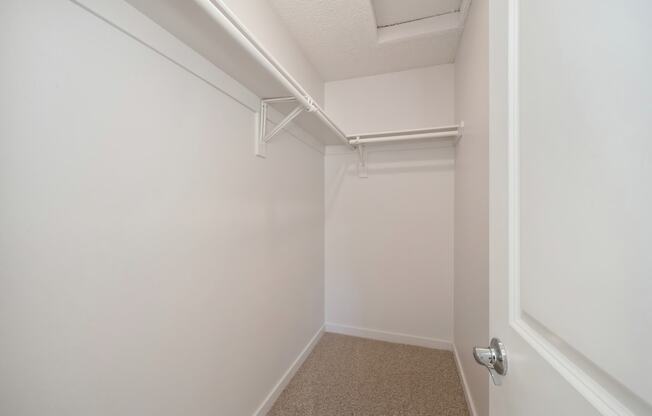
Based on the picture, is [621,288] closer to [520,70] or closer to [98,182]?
[520,70]

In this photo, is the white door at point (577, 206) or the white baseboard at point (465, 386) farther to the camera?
the white baseboard at point (465, 386)

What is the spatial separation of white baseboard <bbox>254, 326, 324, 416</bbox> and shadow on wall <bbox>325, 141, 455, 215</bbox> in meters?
1.24

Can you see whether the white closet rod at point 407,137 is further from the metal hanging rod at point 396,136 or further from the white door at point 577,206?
the white door at point 577,206

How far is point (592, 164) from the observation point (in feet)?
1.01

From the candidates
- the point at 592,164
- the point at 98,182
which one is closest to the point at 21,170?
the point at 98,182

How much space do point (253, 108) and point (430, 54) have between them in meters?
1.53

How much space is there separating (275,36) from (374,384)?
7.95ft

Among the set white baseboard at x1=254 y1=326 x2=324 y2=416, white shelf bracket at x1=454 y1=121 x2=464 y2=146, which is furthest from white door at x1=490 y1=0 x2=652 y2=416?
white baseboard at x1=254 y1=326 x2=324 y2=416

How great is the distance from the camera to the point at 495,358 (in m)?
0.56

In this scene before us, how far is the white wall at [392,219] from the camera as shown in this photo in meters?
2.11

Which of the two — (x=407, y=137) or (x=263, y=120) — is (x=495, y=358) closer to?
(x=263, y=120)

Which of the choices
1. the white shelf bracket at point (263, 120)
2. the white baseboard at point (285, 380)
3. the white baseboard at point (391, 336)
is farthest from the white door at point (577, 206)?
the white baseboard at point (391, 336)

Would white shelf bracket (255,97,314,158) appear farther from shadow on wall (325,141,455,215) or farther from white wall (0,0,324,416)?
shadow on wall (325,141,455,215)

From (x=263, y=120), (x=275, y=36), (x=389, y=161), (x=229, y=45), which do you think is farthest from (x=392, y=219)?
→ (x=229, y=45)
